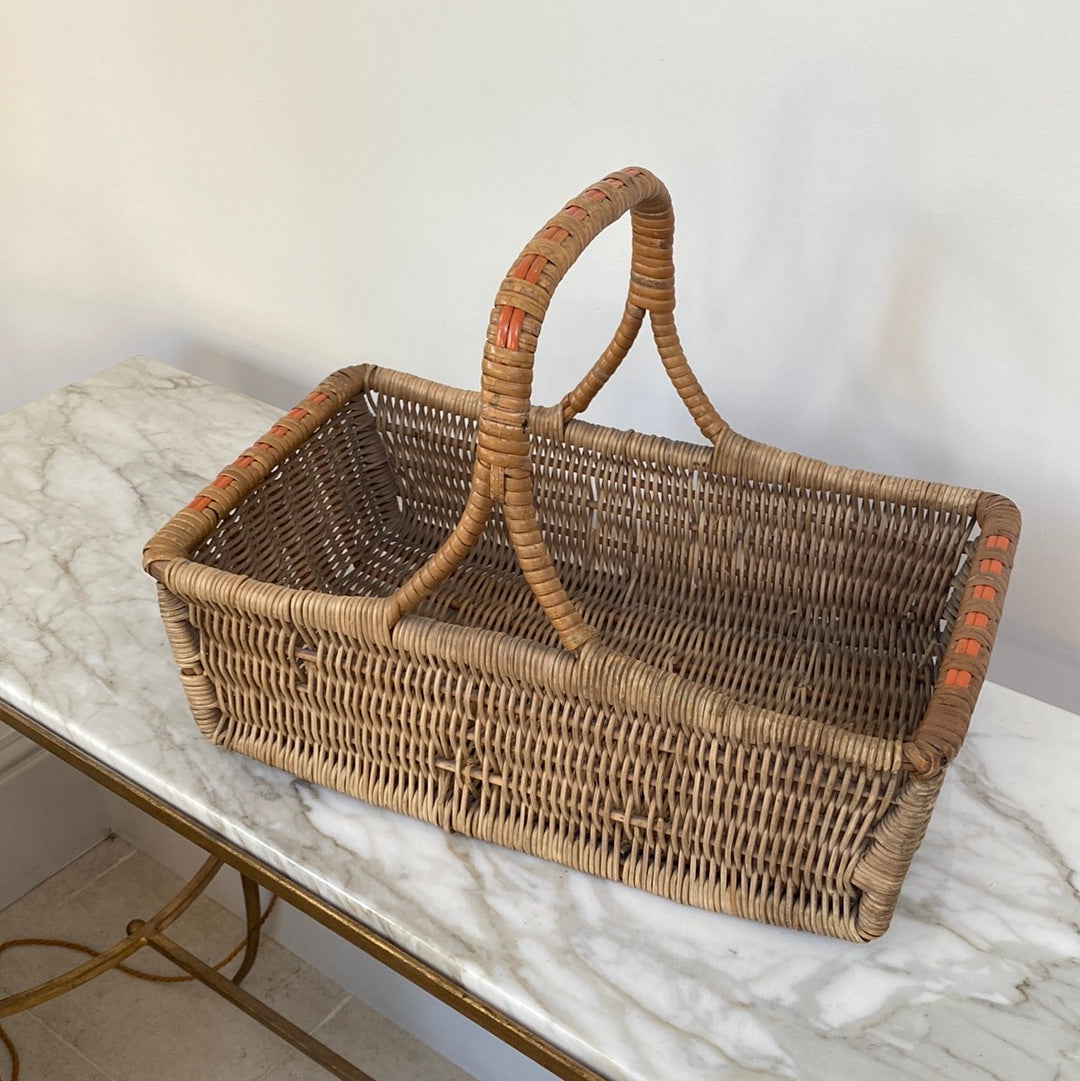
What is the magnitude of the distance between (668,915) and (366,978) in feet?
2.62

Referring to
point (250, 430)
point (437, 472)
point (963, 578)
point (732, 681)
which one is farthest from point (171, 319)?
point (963, 578)

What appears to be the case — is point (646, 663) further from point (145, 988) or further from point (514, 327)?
point (145, 988)

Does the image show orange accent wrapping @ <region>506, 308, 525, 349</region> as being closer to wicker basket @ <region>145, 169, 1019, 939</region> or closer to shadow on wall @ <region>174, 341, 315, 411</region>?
wicker basket @ <region>145, 169, 1019, 939</region>

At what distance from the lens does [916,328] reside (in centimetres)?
90

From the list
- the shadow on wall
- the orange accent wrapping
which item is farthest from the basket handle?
the shadow on wall

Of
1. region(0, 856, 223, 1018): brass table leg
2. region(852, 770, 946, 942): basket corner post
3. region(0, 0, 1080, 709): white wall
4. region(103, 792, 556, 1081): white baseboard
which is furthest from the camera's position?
region(103, 792, 556, 1081): white baseboard

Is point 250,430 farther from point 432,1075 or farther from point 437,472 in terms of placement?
point 432,1075

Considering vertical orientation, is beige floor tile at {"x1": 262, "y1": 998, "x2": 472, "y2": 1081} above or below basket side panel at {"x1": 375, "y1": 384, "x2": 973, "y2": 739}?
below

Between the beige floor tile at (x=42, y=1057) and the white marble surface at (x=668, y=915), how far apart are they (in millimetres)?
675

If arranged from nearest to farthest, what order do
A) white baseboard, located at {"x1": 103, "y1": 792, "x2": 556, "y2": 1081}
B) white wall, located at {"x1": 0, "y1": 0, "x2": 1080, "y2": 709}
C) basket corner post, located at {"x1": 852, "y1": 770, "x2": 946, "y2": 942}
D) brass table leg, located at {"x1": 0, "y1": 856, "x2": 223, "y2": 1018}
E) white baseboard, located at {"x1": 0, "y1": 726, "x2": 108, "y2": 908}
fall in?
basket corner post, located at {"x1": 852, "y1": 770, "x2": 946, "y2": 942}
white wall, located at {"x1": 0, "y1": 0, "x2": 1080, "y2": 709}
brass table leg, located at {"x1": 0, "y1": 856, "x2": 223, "y2": 1018}
white baseboard, located at {"x1": 103, "y1": 792, "x2": 556, "y2": 1081}
white baseboard, located at {"x1": 0, "y1": 726, "x2": 108, "y2": 908}

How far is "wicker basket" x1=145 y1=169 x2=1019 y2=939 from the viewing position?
25.8 inches

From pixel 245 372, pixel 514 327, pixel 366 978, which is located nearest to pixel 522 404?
pixel 514 327

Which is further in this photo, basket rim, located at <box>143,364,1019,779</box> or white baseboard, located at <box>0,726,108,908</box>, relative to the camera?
white baseboard, located at <box>0,726,108,908</box>

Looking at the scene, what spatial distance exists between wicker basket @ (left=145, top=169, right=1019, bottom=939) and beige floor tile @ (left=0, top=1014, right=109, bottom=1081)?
0.76 m
